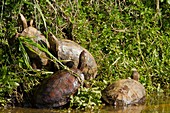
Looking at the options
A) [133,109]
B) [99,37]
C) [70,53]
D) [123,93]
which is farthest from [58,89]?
[99,37]

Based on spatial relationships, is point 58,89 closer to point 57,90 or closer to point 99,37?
point 57,90

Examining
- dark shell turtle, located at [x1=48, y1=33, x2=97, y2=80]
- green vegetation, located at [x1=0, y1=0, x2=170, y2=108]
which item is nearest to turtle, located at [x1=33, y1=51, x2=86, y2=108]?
green vegetation, located at [x1=0, y1=0, x2=170, y2=108]

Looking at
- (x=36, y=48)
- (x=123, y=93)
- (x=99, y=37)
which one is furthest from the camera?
(x=99, y=37)

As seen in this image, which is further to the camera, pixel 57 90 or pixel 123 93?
pixel 123 93

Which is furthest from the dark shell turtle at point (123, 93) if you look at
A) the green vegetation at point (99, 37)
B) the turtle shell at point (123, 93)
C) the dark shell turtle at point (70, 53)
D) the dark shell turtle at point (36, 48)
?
the dark shell turtle at point (36, 48)

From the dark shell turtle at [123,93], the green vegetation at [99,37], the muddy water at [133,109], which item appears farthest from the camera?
the green vegetation at [99,37]

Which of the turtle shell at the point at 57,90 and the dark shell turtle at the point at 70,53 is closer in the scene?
the turtle shell at the point at 57,90

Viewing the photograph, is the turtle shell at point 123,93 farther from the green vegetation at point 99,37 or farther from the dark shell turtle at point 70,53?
Result: the dark shell turtle at point 70,53

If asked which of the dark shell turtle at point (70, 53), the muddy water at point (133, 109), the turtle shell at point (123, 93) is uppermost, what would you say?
the dark shell turtle at point (70, 53)
